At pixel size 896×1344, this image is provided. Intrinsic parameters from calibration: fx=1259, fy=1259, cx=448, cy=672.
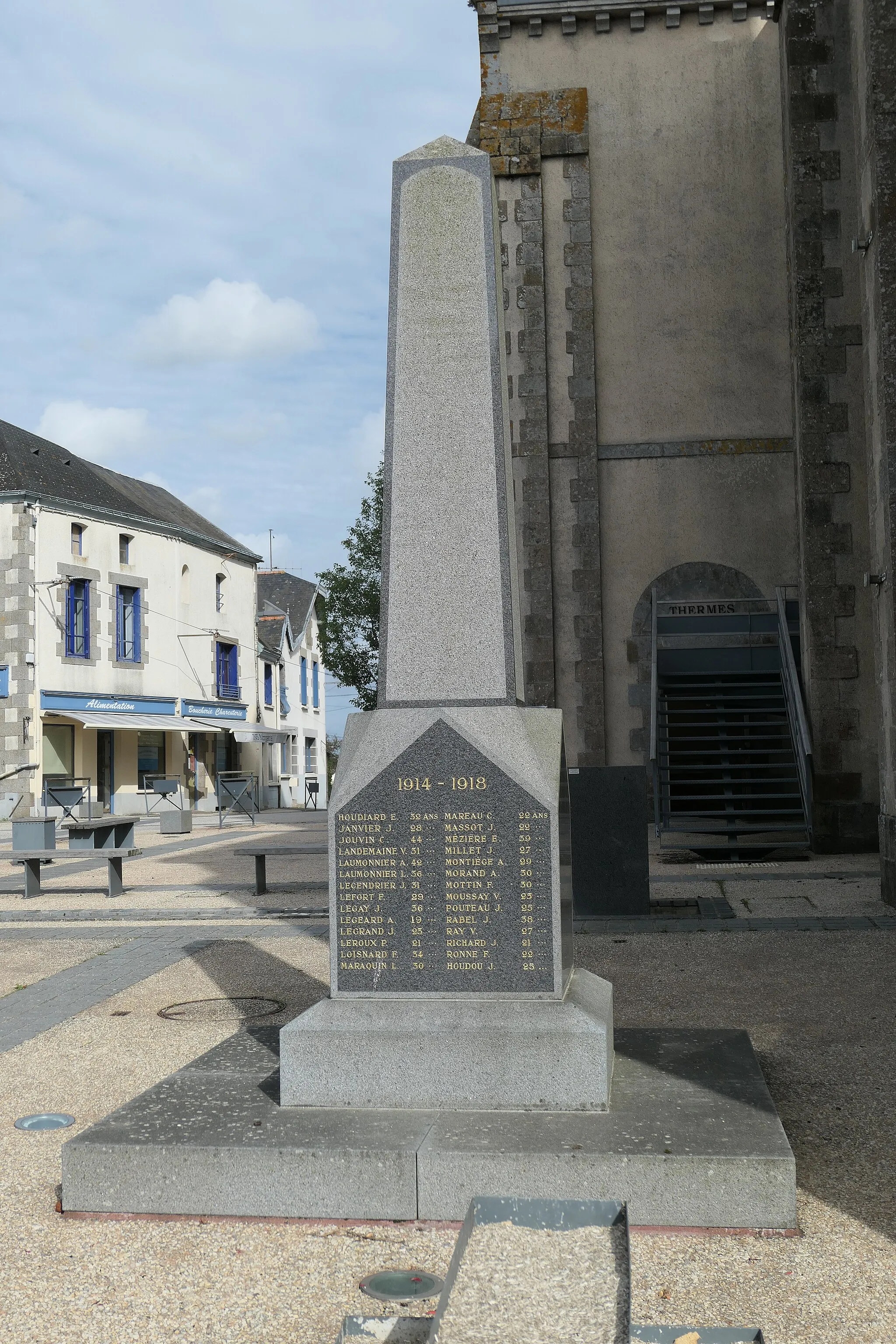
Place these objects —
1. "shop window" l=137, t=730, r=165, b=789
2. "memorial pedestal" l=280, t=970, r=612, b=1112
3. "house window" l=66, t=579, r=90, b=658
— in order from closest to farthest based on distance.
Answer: "memorial pedestal" l=280, t=970, r=612, b=1112 → "house window" l=66, t=579, r=90, b=658 → "shop window" l=137, t=730, r=165, b=789

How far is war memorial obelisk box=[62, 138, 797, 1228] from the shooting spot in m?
3.86

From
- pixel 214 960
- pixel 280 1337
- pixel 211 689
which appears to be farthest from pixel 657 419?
pixel 211 689

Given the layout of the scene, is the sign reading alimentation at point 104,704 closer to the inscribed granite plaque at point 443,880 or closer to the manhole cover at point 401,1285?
the inscribed granite plaque at point 443,880

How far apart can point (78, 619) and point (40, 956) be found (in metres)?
22.5

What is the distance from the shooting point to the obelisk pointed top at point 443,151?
509cm

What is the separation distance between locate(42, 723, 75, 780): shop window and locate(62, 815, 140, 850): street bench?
13.4 metres

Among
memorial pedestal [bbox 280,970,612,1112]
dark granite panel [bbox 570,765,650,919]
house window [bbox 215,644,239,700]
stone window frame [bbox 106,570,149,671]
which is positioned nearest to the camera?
memorial pedestal [bbox 280,970,612,1112]

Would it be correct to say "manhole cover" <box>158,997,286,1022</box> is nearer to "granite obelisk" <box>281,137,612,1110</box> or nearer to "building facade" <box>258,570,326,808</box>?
"granite obelisk" <box>281,137,612,1110</box>

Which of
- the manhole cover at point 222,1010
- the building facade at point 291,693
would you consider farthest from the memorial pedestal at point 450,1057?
the building facade at point 291,693

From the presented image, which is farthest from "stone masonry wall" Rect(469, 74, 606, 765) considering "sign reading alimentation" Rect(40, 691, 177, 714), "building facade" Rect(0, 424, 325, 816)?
"sign reading alimentation" Rect(40, 691, 177, 714)

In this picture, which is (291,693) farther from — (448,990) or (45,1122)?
(448,990)

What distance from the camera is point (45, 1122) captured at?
4.86 metres

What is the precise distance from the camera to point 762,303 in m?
16.9

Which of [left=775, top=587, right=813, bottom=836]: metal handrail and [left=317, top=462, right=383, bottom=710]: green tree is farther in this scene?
[left=317, top=462, right=383, bottom=710]: green tree
